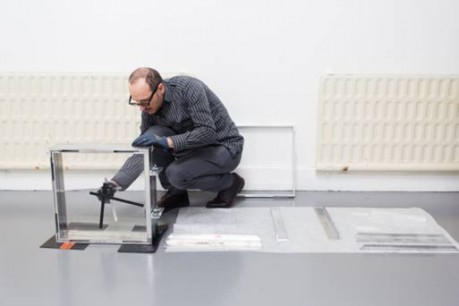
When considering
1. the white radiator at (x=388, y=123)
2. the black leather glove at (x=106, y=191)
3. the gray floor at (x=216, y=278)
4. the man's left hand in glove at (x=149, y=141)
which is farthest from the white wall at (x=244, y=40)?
the gray floor at (x=216, y=278)

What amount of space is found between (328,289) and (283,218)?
0.69m

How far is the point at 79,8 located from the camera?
2643 millimetres

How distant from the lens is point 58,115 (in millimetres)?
2727

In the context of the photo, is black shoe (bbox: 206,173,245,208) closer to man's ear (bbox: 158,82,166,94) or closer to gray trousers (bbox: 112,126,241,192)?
gray trousers (bbox: 112,126,241,192)

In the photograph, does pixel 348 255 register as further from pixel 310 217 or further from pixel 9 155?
pixel 9 155

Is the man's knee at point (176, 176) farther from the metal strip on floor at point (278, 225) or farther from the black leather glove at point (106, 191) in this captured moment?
the metal strip on floor at point (278, 225)

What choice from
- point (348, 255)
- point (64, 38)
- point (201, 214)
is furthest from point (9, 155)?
point (348, 255)

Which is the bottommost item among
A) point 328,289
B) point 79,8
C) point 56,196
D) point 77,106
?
point 328,289

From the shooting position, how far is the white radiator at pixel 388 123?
8.76 feet

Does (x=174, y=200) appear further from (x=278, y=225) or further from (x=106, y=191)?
(x=278, y=225)

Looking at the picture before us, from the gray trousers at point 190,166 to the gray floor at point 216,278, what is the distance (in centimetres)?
43

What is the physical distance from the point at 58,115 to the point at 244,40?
1188mm

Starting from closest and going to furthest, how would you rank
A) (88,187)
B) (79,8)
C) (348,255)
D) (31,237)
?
(348,255) < (31,237) < (79,8) < (88,187)

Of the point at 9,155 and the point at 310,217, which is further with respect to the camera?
the point at 9,155
